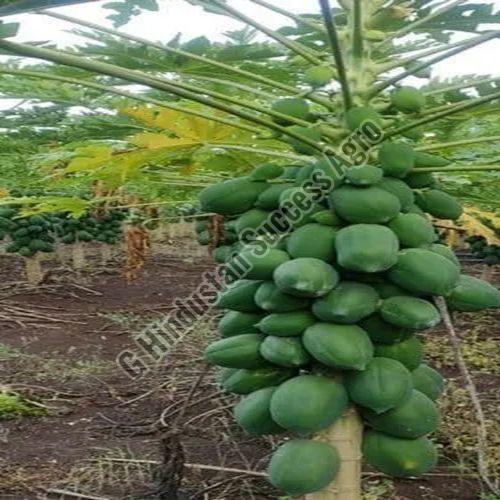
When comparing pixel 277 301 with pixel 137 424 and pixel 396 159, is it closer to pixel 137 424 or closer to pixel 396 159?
pixel 396 159

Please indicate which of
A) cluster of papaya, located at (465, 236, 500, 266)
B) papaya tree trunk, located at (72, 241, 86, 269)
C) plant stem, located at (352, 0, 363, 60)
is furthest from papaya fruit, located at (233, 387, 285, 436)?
papaya tree trunk, located at (72, 241, 86, 269)

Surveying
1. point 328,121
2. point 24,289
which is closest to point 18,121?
point 328,121

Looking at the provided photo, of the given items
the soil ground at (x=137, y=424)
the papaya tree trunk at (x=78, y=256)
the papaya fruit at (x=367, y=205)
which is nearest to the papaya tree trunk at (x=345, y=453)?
the papaya fruit at (x=367, y=205)

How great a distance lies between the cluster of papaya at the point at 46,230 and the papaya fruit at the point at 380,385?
6935 millimetres

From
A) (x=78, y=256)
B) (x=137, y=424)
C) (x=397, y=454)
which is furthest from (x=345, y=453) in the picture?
(x=78, y=256)

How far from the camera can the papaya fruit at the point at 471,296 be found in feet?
5.24

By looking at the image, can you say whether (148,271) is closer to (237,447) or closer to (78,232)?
(78,232)

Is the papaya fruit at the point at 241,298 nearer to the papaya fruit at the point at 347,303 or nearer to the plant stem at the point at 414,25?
the papaya fruit at the point at 347,303

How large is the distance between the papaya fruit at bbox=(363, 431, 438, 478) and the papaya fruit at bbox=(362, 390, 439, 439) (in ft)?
0.04

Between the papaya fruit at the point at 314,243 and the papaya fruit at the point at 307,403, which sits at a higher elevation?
the papaya fruit at the point at 314,243

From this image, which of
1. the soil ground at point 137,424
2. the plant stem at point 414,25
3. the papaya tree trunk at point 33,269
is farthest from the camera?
the papaya tree trunk at point 33,269

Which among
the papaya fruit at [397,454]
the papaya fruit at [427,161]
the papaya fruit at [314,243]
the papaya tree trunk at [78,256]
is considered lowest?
the papaya tree trunk at [78,256]

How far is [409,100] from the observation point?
1.66m

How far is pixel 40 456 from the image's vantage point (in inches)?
123
